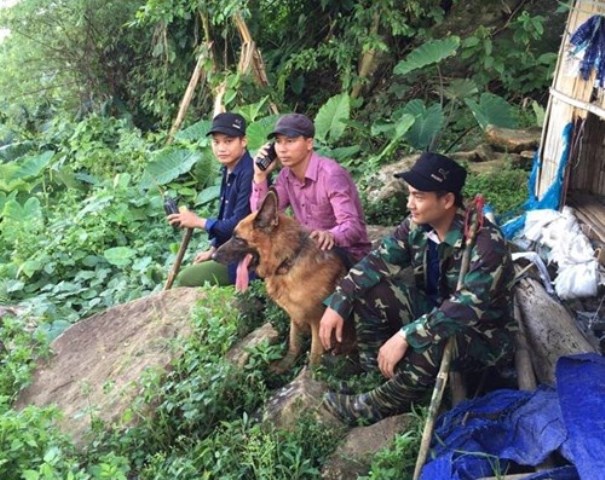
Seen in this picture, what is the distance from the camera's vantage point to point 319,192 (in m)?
4.59

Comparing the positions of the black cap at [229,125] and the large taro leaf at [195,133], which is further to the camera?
the large taro leaf at [195,133]

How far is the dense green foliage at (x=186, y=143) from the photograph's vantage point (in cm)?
403

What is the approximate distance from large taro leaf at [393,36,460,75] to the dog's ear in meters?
5.49

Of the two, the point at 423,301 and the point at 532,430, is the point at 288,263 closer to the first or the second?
the point at 423,301

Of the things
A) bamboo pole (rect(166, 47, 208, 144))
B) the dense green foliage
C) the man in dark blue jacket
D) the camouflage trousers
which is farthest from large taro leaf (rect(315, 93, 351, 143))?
the camouflage trousers

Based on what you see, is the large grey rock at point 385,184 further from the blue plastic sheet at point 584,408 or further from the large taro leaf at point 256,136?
the blue plastic sheet at point 584,408

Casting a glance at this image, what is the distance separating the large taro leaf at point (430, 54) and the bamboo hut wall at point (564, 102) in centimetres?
315

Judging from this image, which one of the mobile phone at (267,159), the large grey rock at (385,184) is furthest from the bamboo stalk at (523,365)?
the large grey rock at (385,184)

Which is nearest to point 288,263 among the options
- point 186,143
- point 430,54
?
point 430,54

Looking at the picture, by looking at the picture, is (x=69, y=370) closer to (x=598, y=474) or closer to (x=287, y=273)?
(x=287, y=273)

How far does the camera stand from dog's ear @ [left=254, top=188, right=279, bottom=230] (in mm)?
4090

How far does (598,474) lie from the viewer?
2.84m

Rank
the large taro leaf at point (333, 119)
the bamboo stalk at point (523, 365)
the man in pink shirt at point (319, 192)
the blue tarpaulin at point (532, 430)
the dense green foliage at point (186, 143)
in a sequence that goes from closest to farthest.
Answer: the blue tarpaulin at point (532, 430) < the bamboo stalk at point (523, 365) < the dense green foliage at point (186, 143) < the man in pink shirt at point (319, 192) < the large taro leaf at point (333, 119)

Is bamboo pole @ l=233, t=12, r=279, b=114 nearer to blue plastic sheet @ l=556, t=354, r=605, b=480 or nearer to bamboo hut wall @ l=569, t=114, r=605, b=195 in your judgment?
bamboo hut wall @ l=569, t=114, r=605, b=195
